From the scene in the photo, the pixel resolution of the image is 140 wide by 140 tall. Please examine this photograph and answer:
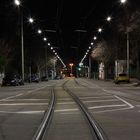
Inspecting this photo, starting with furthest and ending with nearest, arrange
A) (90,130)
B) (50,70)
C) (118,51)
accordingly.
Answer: (50,70)
(118,51)
(90,130)

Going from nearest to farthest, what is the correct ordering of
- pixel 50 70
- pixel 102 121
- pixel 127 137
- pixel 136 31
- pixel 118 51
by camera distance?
pixel 127 137, pixel 102 121, pixel 136 31, pixel 118 51, pixel 50 70

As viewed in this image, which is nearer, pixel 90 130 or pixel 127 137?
pixel 127 137

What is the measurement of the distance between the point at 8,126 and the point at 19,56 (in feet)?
293

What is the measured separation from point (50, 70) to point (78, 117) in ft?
509

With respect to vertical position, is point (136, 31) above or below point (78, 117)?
above

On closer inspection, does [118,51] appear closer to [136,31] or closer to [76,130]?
[136,31]

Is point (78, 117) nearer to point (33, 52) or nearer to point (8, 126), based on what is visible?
point (8, 126)

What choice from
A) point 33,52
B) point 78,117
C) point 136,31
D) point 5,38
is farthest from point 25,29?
point 78,117

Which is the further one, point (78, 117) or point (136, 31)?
point (136, 31)

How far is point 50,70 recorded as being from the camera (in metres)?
175

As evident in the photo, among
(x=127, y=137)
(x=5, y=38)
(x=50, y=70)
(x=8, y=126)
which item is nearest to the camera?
(x=127, y=137)

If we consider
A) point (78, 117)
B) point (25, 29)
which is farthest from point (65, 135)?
point (25, 29)

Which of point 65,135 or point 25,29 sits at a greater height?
point 25,29

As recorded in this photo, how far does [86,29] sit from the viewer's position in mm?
118750
